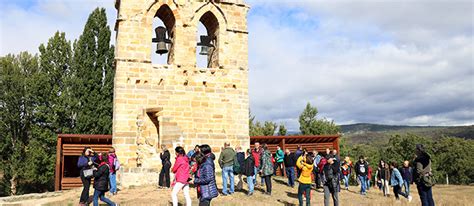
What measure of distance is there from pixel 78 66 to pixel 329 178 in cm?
2426

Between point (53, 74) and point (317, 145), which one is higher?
point (53, 74)

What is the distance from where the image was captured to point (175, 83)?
43.4 feet

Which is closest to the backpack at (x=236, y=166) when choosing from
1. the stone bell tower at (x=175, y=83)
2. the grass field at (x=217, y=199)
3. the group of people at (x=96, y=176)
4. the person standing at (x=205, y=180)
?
the grass field at (x=217, y=199)

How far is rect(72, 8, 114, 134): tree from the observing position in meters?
26.8

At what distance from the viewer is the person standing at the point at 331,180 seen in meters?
8.61

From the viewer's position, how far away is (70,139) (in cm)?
1708

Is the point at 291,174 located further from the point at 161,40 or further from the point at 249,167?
the point at 161,40

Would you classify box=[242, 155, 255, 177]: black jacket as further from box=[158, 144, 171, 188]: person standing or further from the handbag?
the handbag

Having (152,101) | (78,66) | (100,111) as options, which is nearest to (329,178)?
(152,101)

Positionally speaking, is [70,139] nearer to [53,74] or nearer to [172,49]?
[172,49]

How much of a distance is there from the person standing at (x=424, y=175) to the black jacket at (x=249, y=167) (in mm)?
4482

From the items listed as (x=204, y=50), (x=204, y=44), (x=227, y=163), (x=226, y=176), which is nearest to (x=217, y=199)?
(x=226, y=176)

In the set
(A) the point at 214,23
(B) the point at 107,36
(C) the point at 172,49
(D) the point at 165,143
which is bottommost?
(D) the point at 165,143

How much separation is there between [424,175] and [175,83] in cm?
849
